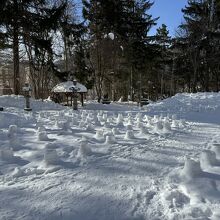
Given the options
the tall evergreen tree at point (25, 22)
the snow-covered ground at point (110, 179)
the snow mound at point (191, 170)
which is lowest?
the snow-covered ground at point (110, 179)

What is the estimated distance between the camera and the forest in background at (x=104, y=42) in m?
22.3

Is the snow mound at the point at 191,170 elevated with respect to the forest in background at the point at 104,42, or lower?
lower

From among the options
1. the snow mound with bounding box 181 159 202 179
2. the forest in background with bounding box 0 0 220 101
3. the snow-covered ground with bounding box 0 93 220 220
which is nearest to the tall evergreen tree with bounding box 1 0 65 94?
the forest in background with bounding box 0 0 220 101

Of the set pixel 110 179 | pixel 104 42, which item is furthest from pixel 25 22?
pixel 110 179

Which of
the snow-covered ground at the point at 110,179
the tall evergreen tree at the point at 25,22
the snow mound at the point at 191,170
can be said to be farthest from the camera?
the tall evergreen tree at the point at 25,22

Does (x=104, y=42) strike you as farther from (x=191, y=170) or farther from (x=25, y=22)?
(x=191, y=170)

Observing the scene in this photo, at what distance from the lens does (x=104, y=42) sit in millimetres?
29844

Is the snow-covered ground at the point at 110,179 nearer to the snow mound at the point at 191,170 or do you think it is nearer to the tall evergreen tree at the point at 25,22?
the snow mound at the point at 191,170

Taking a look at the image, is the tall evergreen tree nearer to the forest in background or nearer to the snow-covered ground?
the forest in background

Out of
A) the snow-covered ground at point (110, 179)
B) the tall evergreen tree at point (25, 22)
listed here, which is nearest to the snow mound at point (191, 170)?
the snow-covered ground at point (110, 179)

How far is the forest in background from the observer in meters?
22.3

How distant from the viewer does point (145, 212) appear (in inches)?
125

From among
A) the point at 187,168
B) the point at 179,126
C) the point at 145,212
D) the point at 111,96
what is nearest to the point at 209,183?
the point at 187,168

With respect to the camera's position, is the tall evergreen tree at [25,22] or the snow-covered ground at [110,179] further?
the tall evergreen tree at [25,22]
